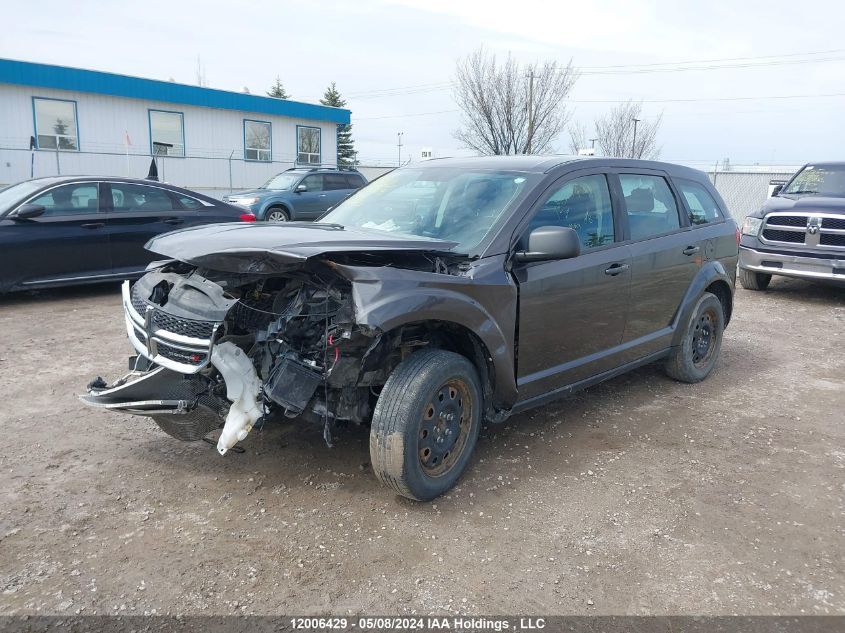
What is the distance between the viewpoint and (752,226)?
33.3 feet

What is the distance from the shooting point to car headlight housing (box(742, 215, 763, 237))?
1002 centimetres

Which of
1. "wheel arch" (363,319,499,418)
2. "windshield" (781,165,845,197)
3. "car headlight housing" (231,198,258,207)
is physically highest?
"windshield" (781,165,845,197)

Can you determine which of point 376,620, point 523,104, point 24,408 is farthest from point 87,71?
point 376,620

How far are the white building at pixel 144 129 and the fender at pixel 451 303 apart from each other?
19.3 meters

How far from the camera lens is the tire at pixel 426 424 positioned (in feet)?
10.6

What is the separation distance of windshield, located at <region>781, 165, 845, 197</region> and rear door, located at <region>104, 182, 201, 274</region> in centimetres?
922

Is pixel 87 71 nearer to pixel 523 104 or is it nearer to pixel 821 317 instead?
pixel 523 104

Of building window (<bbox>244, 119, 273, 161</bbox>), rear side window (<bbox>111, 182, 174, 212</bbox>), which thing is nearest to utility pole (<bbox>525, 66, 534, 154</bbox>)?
building window (<bbox>244, 119, 273, 161</bbox>)

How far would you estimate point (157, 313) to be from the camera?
3410mm

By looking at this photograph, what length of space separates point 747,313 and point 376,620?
7.76m

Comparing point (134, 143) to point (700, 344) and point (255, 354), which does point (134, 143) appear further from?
point (255, 354)

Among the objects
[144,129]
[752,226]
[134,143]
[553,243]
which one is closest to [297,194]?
[134,143]

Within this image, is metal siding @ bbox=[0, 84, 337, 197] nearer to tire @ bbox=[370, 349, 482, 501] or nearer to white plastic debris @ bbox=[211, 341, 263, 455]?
white plastic debris @ bbox=[211, 341, 263, 455]

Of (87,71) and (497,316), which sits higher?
(87,71)
